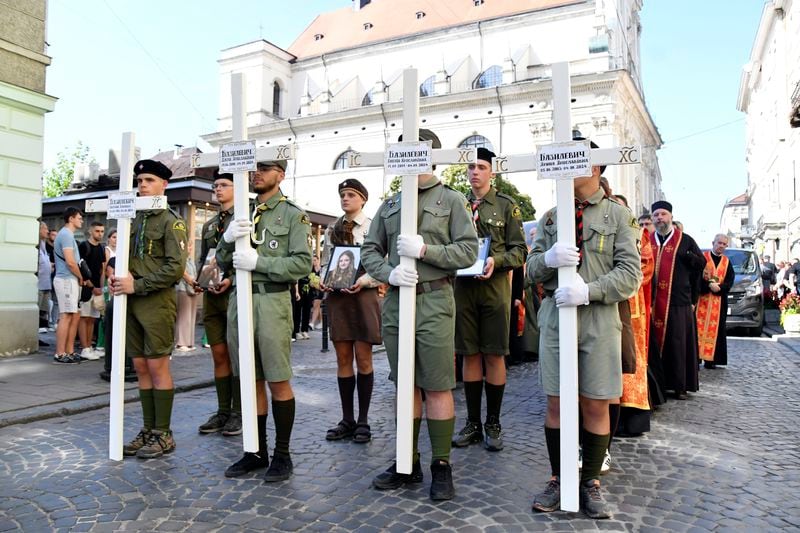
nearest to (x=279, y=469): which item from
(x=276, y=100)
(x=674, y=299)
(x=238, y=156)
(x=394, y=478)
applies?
(x=394, y=478)

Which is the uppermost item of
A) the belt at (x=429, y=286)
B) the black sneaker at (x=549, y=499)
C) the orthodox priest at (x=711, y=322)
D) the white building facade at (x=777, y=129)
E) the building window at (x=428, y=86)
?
the building window at (x=428, y=86)

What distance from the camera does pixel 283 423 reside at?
13.9ft

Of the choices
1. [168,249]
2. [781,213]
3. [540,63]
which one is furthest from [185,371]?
[540,63]

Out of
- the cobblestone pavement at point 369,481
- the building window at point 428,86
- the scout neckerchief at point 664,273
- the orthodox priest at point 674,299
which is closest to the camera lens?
the cobblestone pavement at point 369,481

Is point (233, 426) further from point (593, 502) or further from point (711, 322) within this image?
point (711, 322)

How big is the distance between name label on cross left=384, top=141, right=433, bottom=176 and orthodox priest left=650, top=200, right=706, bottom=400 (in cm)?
428

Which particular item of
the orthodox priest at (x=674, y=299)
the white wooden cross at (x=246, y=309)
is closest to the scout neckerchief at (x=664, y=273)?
the orthodox priest at (x=674, y=299)

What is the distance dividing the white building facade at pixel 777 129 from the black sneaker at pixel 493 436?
2736 cm

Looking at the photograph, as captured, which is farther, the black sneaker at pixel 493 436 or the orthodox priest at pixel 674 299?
the orthodox priest at pixel 674 299

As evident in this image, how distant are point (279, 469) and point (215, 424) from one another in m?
1.49

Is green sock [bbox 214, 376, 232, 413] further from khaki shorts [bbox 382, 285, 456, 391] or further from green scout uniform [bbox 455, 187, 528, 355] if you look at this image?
khaki shorts [bbox 382, 285, 456, 391]

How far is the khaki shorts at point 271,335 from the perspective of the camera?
13.7 feet

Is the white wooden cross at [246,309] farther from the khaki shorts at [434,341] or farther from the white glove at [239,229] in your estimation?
the khaki shorts at [434,341]

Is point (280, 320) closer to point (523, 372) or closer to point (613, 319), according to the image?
point (613, 319)
